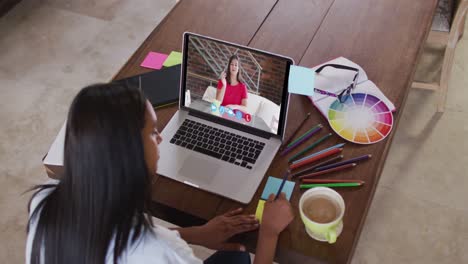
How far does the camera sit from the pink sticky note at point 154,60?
63.1 inches

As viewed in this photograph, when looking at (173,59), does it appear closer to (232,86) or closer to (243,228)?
(232,86)

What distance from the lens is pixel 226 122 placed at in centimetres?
140

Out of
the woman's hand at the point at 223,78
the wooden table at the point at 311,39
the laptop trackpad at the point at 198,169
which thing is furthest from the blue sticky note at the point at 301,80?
the laptop trackpad at the point at 198,169

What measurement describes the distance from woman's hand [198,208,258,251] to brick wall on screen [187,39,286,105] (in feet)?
1.05

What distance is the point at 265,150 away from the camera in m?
1.34

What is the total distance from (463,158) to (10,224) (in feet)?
6.33

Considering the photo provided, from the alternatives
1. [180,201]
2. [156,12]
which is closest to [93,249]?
[180,201]

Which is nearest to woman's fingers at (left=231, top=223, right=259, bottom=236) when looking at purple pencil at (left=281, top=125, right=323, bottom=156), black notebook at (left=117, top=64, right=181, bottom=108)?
purple pencil at (left=281, top=125, right=323, bottom=156)

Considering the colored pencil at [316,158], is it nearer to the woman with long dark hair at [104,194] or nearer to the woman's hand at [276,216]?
the woman's hand at [276,216]

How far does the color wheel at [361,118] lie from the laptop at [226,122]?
7.3 inches

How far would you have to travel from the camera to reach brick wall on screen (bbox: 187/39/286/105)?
128cm

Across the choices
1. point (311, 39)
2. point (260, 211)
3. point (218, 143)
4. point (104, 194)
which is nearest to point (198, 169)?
point (218, 143)

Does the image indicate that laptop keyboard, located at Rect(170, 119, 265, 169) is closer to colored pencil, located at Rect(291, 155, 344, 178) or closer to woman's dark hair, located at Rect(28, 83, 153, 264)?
colored pencil, located at Rect(291, 155, 344, 178)

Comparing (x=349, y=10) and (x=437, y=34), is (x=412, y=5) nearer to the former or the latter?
(x=349, y=10)
